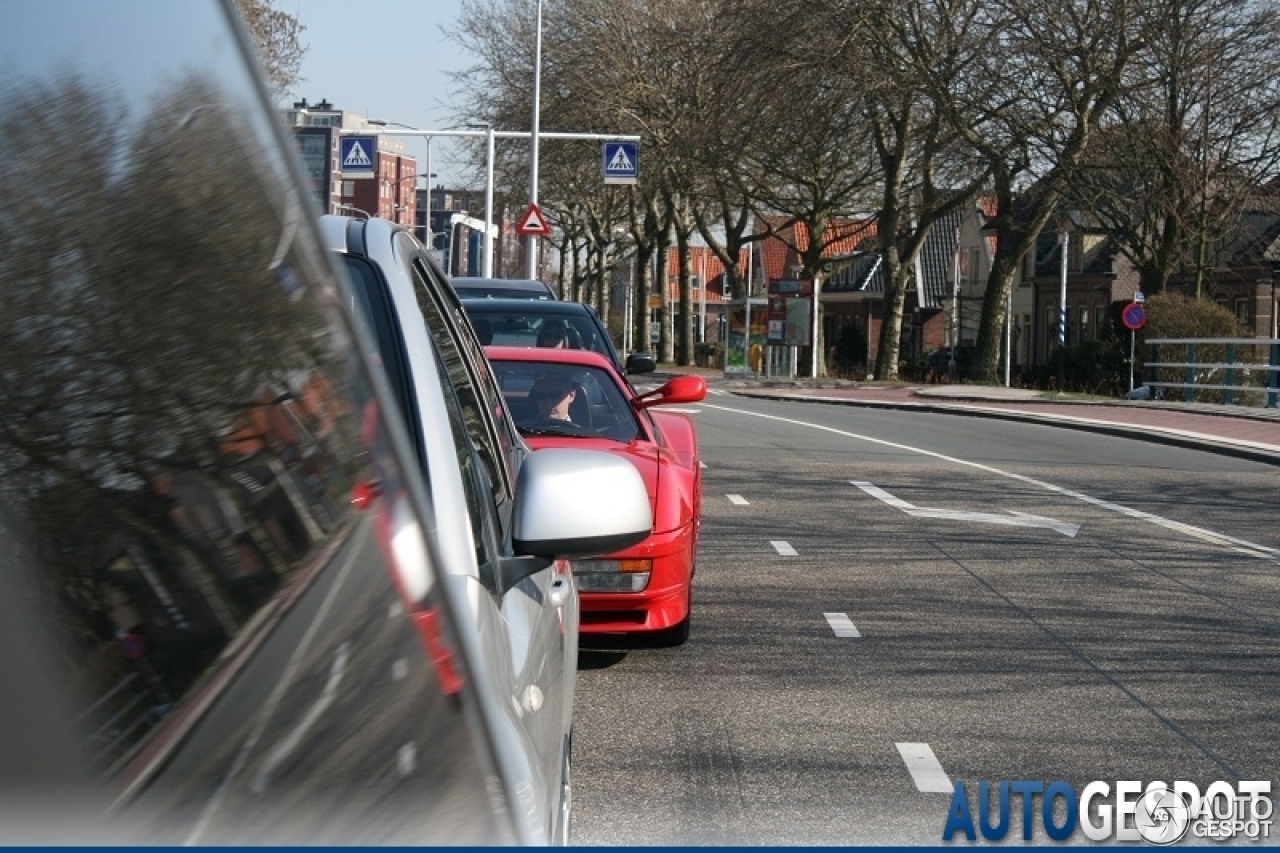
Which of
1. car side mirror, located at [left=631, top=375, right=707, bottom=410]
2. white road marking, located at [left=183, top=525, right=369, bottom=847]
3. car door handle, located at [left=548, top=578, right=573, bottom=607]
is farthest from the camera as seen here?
car side mirror, located at [left=631, top=375, right=707, bottom=410]

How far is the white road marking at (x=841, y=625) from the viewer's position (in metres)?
8.45

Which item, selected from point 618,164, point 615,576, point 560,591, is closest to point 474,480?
point 560,591

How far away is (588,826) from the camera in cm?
509

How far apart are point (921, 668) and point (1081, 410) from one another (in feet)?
84.3

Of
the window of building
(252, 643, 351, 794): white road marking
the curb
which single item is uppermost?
the window of building

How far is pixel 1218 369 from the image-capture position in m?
32.6

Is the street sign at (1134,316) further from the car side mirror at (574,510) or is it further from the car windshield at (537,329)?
the car side mirror at (574,510)

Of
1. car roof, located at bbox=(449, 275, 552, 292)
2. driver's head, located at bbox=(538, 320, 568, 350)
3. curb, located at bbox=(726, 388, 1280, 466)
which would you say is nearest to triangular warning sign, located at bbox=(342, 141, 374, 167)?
curb, located at bbox=(726, 388, 1280, 466)

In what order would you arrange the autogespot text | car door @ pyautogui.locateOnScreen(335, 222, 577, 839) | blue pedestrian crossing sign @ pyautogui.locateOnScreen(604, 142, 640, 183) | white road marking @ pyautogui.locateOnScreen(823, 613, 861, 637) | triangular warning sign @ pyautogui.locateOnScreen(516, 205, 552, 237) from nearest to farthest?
1. car door @ pyautogui.locateOnScreen(335, 222, 577, 839)
2. the autogespot text
3. white road marking @ pyautogui.locateOnScreen(823, 613, 861, 637)
4. triangular warning sign @ pyautogui.locateOnScreen(516, 205, 552, 237)
5. blue pedestrian crossing sign @ pyautogui.locateOnScreen(604, 142, 640, 183)

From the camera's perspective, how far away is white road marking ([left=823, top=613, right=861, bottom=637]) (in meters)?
8.45

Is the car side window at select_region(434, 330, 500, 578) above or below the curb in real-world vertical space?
above

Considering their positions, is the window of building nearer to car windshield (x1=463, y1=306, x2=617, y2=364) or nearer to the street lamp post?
the street lamp post

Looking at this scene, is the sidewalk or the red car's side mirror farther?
the sidewalk

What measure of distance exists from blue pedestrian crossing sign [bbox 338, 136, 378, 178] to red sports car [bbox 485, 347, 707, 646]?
26570mm
